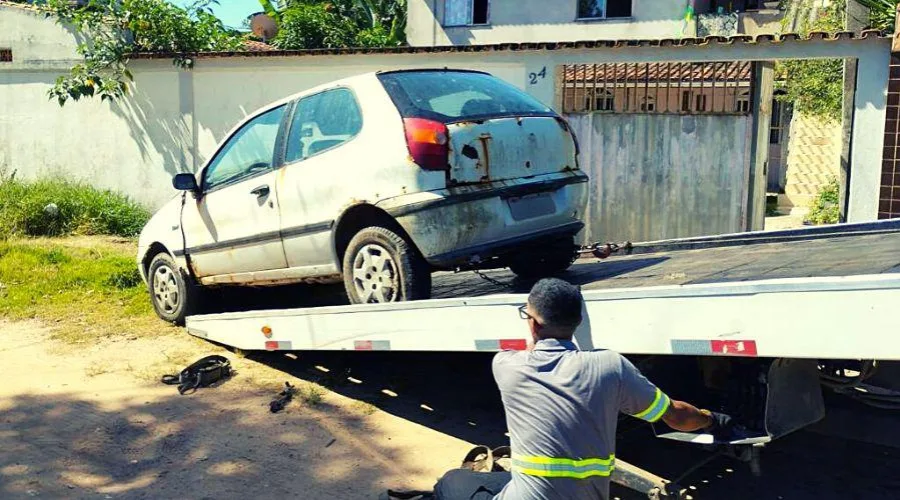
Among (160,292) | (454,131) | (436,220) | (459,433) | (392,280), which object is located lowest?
(459,433)

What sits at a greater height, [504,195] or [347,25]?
[347,25]

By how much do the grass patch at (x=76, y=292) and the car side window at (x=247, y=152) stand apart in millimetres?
1729

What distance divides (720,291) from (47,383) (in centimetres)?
497

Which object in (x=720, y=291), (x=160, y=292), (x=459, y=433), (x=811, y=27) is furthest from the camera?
(x=811, y=27)

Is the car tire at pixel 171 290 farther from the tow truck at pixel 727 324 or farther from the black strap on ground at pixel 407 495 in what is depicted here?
the black strap on ground at pixel 407 495

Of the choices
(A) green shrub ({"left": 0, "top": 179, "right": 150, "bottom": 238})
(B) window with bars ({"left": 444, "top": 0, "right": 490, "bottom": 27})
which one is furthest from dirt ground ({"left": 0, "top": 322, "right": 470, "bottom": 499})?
(B) window with bars ({"left": 444, "top": 0, "right": 490, "bottom": 27})

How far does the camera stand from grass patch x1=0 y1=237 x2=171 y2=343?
7645mm

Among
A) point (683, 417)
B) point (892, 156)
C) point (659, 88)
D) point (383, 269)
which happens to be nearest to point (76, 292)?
point (383, 269)

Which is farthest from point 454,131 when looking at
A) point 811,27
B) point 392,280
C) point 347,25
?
point 347,25

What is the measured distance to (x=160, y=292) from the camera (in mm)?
7422

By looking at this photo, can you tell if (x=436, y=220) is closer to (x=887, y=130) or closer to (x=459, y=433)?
(x=459, y=433)

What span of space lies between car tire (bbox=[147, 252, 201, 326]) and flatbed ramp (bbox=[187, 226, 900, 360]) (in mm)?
1191

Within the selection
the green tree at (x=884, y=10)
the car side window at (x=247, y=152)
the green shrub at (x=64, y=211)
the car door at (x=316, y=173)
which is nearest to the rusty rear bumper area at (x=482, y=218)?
the car door at (x=316, y=173)

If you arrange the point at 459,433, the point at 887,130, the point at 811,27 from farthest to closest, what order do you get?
the point at 811,27 < the point at 887,130 < the point at 459,433
